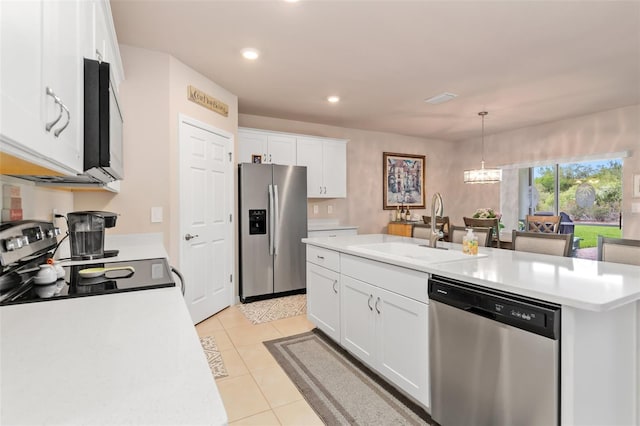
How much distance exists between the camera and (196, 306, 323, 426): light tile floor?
6.34 feet

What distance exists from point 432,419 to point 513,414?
576 mm

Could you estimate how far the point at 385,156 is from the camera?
598 cm

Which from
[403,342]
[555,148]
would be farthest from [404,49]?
[555,148]

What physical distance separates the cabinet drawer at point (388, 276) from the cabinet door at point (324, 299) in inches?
8.9

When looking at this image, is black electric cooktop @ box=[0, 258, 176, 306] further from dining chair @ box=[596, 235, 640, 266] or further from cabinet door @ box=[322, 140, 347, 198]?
cabinet door @ box=[322, 140, 347, 198]

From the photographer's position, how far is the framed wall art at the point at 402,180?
5992 millimetres

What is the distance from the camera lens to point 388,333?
2.06 metres

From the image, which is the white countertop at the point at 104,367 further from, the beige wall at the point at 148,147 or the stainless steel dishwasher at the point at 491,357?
the beige wall at the point at 148,147

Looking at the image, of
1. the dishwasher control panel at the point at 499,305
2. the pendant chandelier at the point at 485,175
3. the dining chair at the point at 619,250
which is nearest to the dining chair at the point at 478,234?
the dining chair at the point at 619,250

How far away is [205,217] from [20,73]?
2.97 metres

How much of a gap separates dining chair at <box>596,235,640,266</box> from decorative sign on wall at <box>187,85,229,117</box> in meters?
3.42

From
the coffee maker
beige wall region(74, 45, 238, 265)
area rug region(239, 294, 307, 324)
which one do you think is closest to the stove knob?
the coffee maker

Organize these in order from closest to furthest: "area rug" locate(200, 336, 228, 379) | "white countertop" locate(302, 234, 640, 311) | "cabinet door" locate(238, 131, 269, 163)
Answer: "white countertop" locate(302, 234, 640, 311) < "area rug" locate(200, 336, 228, 379) < "cabinet door" locate(238, 131, 269, 163)

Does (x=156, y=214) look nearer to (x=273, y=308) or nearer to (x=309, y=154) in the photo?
(x=273, y=308)
